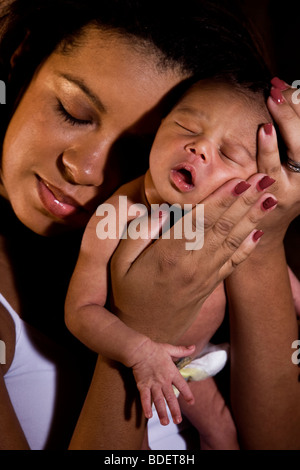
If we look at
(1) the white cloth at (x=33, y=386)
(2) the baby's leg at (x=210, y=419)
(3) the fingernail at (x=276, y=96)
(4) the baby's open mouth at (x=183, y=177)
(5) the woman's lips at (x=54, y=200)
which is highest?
(3) the fingernail at (x=276, y=96)

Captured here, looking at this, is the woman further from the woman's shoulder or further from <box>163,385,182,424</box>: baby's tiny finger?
<box>163,385,182,424</box>: baby's tiny finger

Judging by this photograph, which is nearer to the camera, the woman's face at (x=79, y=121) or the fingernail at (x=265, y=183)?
the fingernail at (x=265, y=183)

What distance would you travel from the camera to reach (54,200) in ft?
4.16

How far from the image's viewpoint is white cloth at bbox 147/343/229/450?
1361mm

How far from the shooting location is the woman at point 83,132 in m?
1.14

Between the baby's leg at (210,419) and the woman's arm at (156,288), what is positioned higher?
the woman's arm at (156,288)

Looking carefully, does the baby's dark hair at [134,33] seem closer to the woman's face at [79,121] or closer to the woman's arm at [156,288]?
the woman's face at [79,121]

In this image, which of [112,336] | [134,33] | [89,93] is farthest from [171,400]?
[134,33]

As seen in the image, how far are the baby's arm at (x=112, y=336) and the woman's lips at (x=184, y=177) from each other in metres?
0.18

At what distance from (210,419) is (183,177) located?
0.68 m

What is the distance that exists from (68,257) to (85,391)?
15.3 inches

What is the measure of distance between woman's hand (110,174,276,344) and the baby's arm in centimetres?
5

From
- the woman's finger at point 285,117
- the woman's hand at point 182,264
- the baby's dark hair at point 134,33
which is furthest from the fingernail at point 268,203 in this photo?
the baby's dark hair at point 134,33

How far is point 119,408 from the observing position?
1155 mm
